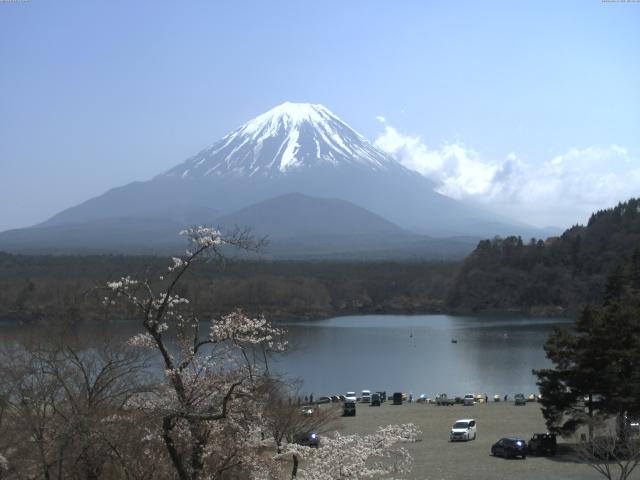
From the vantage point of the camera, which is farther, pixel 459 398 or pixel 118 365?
pixel 459 398

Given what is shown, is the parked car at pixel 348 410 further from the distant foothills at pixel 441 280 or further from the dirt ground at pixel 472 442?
the distant foothills at pixel 441 280

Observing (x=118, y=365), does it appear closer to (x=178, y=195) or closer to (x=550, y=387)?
(x=550, y=387)

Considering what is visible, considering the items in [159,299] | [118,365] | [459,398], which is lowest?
[459,398]

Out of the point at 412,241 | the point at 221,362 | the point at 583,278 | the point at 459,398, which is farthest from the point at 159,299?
the point at 412,241

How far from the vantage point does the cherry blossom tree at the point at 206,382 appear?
170 inches

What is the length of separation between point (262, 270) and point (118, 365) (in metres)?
49.1

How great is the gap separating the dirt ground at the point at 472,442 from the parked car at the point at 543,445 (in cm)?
14

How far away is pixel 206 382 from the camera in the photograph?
15.3 ft

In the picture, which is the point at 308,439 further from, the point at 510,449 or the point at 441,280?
the point at 441,280

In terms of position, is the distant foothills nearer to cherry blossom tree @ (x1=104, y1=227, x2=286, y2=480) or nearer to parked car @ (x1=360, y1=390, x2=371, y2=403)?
parked car @ (x1=360, y1=390, x2=371, y2=403)

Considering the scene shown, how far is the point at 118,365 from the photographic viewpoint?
7.45 meters

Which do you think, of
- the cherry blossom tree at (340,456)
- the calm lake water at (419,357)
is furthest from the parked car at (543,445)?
the cherry blossom tree at (340,456)

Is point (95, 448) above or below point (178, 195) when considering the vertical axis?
below

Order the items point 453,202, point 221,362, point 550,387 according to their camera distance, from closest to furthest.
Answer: point 221,362, point 550,387, point 453,202
